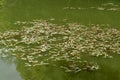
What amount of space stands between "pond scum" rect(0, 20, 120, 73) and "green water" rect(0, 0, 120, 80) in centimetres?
50

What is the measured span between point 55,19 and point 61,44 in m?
7.19

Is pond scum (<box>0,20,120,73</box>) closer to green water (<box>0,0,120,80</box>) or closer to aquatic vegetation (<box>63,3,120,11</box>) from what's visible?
green water (<box>0,0,120,80</box>)

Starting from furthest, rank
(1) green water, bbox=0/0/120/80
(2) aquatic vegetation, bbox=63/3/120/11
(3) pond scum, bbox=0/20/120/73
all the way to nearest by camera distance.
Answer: (2) aquatic vegetation, bbox=63/3/120/11, (3) pond scum, bbox=0/20/120/73, (1) green water, bbox=0/0/120/80

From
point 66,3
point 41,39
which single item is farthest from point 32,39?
point 66,3

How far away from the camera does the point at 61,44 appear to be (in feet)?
54.4

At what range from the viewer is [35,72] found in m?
13.2

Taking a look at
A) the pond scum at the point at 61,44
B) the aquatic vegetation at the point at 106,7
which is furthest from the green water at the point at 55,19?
the pond scum at the point at 61,44

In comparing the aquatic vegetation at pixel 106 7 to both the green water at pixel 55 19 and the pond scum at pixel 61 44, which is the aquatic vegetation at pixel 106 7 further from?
the pond scum at pixel 61 44

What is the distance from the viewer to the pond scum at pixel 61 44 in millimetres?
14227

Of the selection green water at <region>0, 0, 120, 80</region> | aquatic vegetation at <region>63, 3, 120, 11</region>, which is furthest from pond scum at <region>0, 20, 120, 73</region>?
aquatic vegetation at <region>63, 3, 120, 11</region>

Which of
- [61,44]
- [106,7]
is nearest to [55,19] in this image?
[106,7]

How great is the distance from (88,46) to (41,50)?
261 cm

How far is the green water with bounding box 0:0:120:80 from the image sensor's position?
12.8 metres

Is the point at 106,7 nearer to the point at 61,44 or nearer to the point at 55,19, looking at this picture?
the point at 55,19
